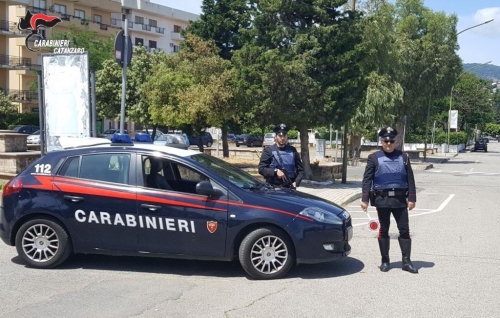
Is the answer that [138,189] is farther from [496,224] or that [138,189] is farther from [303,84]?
[303,84]

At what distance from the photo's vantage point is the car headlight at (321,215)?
23.4 ft

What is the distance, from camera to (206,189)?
7.05 m

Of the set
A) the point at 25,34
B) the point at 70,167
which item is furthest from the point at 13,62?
the point at 70,167

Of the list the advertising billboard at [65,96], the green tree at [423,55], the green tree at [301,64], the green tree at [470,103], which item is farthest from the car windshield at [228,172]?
the green tree at [470,103]

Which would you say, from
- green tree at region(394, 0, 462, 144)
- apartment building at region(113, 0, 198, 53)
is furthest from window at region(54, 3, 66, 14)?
green tree at region(394, 0, 462, 144)

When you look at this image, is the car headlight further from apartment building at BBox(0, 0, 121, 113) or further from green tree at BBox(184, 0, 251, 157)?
apartment building at BBox(0, 0, 121, 113)

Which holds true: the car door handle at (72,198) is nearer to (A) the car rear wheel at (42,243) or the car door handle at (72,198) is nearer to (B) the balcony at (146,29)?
(A) the car rear wheel at (42,243)

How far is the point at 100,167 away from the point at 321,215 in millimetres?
2702

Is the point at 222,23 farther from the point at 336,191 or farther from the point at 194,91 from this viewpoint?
the point at 336,191

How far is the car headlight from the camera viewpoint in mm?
7129

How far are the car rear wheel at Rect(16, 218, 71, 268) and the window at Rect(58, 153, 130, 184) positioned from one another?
664 millimetres

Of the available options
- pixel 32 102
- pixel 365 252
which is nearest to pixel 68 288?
pixel 365 252

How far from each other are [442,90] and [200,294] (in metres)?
35.9

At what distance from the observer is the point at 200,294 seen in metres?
6.57
